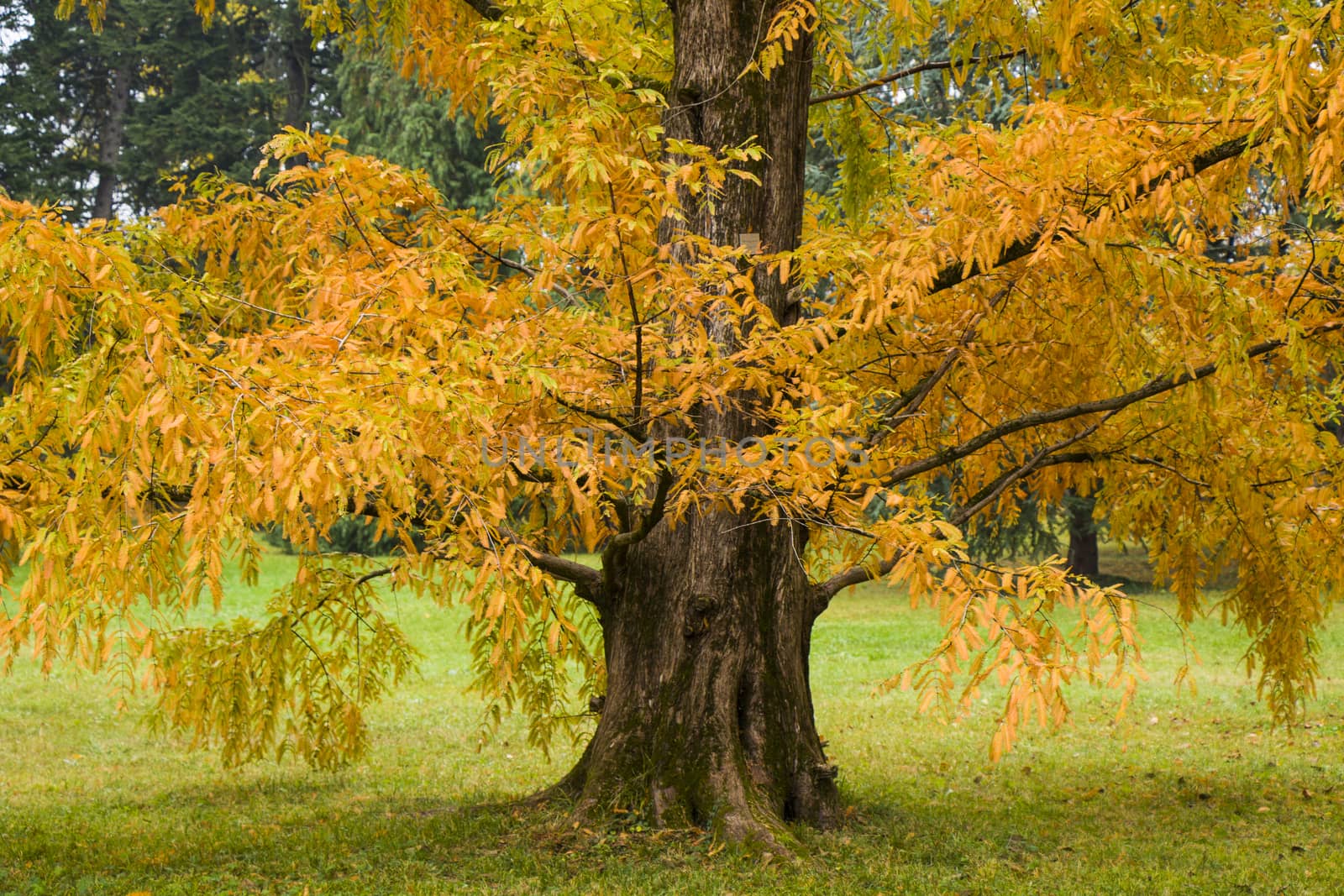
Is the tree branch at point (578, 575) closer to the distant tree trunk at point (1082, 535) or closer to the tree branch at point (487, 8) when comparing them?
the tree branch at point (487, 8)

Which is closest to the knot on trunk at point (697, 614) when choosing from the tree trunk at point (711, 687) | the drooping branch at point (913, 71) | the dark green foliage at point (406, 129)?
the tree trunk at point (711, 687)

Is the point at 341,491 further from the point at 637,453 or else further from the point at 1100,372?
the point at 1100,372

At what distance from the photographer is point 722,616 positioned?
5.96 m

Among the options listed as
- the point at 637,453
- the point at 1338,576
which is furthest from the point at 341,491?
the point at 1338,576

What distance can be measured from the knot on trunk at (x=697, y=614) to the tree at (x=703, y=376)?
0.7 inches

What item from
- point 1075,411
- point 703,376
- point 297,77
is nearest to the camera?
point 703,376

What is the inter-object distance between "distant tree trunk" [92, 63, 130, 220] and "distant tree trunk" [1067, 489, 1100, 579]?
2010 cm

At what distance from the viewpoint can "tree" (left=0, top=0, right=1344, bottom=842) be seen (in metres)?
3.51

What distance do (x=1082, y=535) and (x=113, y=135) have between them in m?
21.7

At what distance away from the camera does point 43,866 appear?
5.80 m

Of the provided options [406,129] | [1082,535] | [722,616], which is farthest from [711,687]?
[406,129]

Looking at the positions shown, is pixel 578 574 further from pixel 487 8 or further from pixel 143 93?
pixel 143 93

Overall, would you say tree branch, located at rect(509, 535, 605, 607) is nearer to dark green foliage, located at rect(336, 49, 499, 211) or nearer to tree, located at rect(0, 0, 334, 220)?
dark green foliage, located at rect(336, 49, 499, 211)

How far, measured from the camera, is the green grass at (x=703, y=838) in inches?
213
